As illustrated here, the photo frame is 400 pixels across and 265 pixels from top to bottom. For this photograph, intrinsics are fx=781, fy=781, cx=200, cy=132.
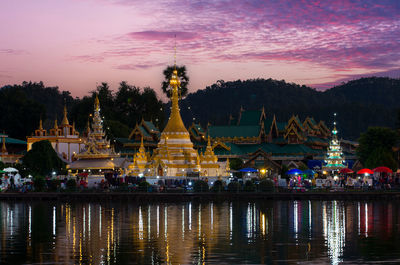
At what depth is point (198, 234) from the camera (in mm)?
27062

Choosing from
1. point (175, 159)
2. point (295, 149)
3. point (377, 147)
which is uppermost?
point (295, 149)

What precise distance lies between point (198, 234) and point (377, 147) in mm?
42060

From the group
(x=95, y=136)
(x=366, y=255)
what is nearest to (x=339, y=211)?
(x=366, y=255)

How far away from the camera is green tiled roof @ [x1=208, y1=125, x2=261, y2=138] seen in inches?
3255

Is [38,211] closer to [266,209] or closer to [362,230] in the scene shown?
[266,209]

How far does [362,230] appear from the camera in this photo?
28656 millimetres

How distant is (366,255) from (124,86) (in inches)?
3416

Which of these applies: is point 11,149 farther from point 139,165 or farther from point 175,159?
point 175,159

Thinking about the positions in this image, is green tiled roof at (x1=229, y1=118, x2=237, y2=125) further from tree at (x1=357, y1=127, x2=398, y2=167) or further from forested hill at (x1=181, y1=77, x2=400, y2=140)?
forested hill at (x1=181, y1=77, x2=400, y2=140)

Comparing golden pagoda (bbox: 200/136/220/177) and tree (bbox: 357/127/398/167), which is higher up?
tree (bbox: 357/127/398/167)

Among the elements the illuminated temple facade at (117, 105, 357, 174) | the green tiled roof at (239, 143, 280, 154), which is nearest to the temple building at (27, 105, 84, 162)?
the illuminated temple facade at (117, 105, 357, 174)

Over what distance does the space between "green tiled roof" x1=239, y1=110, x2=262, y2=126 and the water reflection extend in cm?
4430

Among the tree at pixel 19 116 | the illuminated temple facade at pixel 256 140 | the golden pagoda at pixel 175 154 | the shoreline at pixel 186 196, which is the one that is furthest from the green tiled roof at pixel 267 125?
the shoreline at pixel 186 196

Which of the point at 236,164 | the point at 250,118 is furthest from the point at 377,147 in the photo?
the point at 250,118
